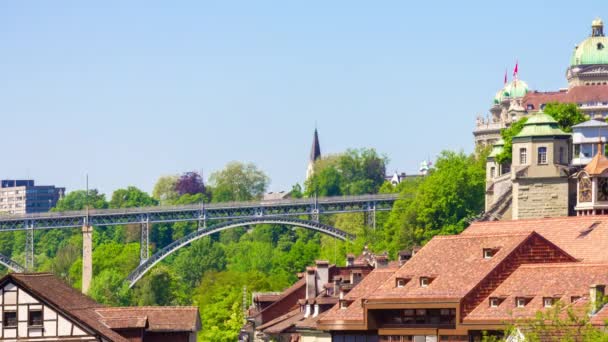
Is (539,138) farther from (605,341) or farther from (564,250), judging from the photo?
(605,341)

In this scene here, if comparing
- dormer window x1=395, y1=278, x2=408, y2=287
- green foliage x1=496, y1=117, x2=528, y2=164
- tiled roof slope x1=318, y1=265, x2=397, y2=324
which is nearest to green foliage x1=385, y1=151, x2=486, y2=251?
green foliage x1=496, y1=117, x2=528, y2=164

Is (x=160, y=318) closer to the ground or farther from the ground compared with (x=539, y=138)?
closer to the ground

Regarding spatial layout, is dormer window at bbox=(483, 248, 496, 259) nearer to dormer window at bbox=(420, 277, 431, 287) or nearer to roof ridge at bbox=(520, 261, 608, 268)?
dormer window at bbox=(420, 277, 431, 287)

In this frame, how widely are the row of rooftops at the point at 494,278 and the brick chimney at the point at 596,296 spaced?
2.8 inches

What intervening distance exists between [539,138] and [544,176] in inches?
87.2

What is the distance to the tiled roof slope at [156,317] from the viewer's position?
87.1m

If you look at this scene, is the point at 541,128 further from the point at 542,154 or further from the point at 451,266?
the point at 451,266

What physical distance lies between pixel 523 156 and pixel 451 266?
140 ft

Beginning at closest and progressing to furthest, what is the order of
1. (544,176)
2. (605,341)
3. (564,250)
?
(605,341) → (564,250) → (544,176)

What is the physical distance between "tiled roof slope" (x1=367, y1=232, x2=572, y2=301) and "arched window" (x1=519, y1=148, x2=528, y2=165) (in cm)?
3806

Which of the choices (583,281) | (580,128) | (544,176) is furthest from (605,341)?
(580,128)

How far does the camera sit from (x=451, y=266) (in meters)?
84.4

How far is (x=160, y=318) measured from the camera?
9031 centimetres

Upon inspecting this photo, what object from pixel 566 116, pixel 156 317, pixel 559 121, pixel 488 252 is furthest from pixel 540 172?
pixel 488 252
